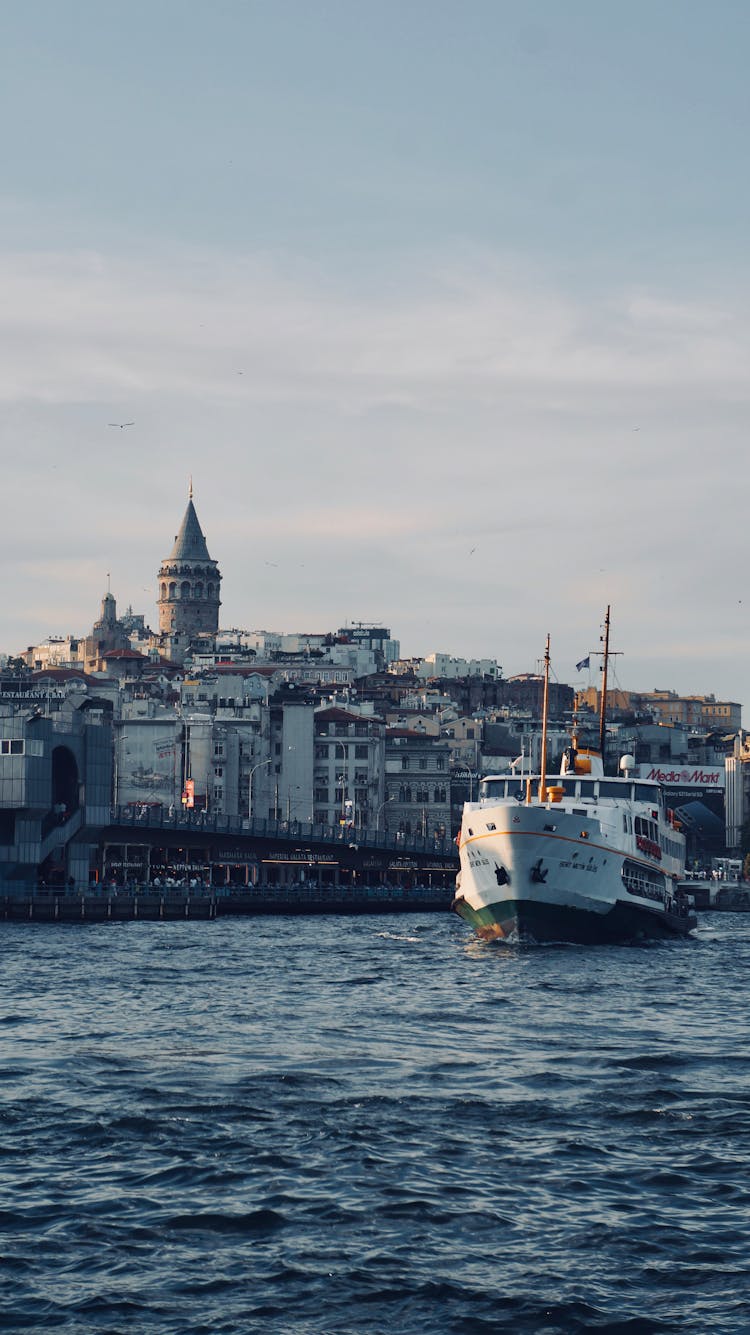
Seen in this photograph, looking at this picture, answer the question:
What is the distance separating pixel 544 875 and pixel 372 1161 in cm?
3938

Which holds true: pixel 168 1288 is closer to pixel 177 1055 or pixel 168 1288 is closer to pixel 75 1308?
pixel 75 1308

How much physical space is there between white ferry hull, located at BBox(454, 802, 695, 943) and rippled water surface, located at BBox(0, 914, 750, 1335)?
622 inches

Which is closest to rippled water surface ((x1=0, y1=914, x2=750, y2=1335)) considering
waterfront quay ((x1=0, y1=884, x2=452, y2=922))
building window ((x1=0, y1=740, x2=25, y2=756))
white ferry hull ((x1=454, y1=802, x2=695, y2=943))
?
white ferry hull ((x1=454, y1=802, x2=695, y2=943))

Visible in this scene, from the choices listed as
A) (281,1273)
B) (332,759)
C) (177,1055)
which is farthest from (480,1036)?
(332,759)

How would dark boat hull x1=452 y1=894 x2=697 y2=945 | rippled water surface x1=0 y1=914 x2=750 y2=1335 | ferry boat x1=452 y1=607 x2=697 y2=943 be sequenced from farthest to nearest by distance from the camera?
dark boat hull x1=452 y1=894 x2=697 y2=945 → ferry boat x1=452 y1=607 x2=697 y2=943 → rippled water surface x1=0 y1=914 x2=750 y2=1335

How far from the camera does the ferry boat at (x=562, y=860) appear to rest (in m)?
66.1

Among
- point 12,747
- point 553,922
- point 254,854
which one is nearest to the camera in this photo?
point 553,922

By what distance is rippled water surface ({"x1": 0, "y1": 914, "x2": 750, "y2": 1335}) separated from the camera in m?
20.7

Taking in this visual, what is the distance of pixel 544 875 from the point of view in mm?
66000

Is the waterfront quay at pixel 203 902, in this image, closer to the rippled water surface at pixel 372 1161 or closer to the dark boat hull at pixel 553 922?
the dark boat hull at pixel 553 922

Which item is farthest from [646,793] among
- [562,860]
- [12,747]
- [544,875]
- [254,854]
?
[254,854]

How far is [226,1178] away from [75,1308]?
235 inches

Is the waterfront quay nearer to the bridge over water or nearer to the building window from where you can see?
the building window

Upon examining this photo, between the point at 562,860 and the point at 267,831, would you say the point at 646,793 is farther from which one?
the point at 267,831
